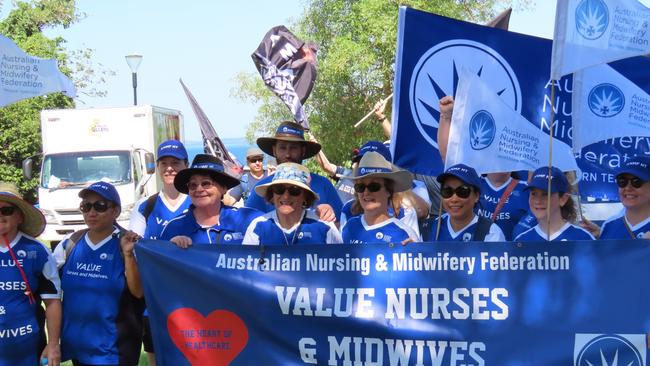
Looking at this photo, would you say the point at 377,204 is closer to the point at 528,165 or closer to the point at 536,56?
the point at 528,165

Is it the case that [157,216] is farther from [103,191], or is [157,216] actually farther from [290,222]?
[290,222]

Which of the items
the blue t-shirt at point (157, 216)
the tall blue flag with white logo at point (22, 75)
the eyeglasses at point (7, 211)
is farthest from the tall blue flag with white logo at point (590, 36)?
the tall blue flag with white logo at point (22, 75)

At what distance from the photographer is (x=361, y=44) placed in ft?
77.3

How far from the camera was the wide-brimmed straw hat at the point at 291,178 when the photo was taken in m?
5.34

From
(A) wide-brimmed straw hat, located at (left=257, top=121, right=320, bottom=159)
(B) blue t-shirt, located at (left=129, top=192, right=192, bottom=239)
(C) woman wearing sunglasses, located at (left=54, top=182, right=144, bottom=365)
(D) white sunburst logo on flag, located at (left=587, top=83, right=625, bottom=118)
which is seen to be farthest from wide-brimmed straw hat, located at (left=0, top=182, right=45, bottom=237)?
(D) white sunburst logo on flag, located at (left=587, top=83, right=625, bottom=118)

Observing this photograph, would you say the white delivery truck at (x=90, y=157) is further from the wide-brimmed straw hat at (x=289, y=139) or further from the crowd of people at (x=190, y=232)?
Result: the crowd of people at (x=190, y=232)

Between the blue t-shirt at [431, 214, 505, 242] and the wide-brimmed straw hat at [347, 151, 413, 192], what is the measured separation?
0.34 meters

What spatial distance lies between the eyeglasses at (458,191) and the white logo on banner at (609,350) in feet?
3.74

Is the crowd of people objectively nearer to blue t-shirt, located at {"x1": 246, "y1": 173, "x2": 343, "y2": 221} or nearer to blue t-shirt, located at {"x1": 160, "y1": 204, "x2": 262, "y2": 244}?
blue t-shirt, located at {"x1": 160, "y1": 204, "x2": 262, "y2": 244}

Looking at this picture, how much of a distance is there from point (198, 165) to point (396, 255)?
149 centimetres

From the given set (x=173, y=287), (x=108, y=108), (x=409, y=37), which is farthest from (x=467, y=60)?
(x=108, y=108)

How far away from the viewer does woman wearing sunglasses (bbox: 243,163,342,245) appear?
5.33m

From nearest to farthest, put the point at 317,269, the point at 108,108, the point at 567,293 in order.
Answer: the point at 567,293, the point at 317,269, the point at 108,108

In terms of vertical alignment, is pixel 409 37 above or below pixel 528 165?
above
